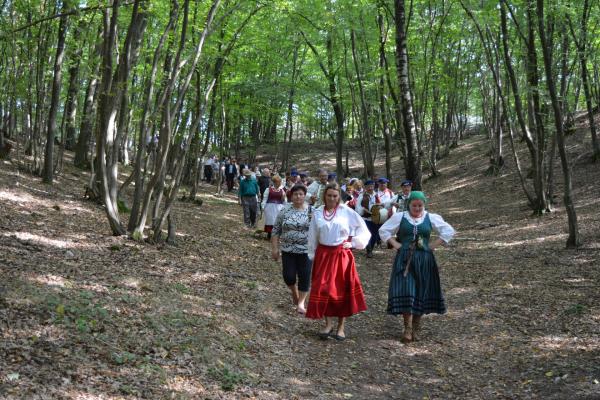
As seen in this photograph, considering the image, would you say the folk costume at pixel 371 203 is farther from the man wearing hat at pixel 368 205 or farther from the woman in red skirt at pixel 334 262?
the woman in red skirt at pixel 334 262

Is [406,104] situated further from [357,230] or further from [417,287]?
[417,287]

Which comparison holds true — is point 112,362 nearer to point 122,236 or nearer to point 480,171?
point 122,236

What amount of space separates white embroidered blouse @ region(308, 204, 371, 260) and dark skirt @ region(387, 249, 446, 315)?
56 centimetres

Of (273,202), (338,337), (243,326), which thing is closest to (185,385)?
(243,326)

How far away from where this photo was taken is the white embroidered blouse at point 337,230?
6.77 m

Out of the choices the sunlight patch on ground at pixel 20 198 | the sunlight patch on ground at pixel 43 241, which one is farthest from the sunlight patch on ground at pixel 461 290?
the sunlight patch on ground at pixel 20 198

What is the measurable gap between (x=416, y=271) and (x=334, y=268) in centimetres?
104

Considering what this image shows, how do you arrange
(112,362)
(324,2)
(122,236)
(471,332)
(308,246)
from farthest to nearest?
(324,2) → (122,236) → (471,332) → (308,246) → (112,362)

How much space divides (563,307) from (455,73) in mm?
19696

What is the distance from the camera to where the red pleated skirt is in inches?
263

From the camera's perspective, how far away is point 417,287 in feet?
22.5

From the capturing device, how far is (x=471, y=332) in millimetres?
7457

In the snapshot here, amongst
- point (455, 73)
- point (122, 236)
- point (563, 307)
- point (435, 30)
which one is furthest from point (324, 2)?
point (563, 307)

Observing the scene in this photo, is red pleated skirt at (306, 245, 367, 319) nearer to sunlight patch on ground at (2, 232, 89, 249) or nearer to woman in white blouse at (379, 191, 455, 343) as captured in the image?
woman in white blouse at (379, 191, 455, 343)
